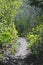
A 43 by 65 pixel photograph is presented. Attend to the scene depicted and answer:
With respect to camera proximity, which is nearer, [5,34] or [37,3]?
[5,34]

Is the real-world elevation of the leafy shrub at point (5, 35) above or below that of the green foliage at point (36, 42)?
above

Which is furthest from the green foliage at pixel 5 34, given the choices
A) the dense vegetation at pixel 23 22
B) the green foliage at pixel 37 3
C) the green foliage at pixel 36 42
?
the green foliage at pixel 37 3

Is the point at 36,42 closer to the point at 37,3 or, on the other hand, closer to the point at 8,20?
the point at 8,20

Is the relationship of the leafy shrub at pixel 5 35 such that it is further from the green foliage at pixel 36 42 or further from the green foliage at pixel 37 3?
the green foliage at pixel 37 3

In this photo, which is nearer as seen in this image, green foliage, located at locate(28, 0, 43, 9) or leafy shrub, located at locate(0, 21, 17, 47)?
leafy shrub, located at locate(0, 21, 17, 47)

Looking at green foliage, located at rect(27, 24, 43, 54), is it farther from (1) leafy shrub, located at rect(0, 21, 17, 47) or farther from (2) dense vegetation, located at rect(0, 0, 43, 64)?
(1) leafy shrub, located at rect(0, 21, 17, 47)

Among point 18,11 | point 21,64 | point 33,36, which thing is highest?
point 18,11

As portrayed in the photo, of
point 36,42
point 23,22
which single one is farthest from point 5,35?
point 23,22

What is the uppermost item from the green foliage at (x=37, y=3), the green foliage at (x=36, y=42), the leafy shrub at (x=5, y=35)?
the green foliage at (x=37, y=3)

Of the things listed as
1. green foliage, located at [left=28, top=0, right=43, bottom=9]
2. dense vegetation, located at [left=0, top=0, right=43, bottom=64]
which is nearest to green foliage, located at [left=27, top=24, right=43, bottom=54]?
dense vegetation, located at [left=0, top=0, right=43, bottom=64]

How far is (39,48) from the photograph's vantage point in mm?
7633

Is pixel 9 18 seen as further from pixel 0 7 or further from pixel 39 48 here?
pixel 39 48

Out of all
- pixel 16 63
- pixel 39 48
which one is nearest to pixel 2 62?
pixel 16 63

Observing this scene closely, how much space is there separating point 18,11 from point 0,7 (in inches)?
46.1
